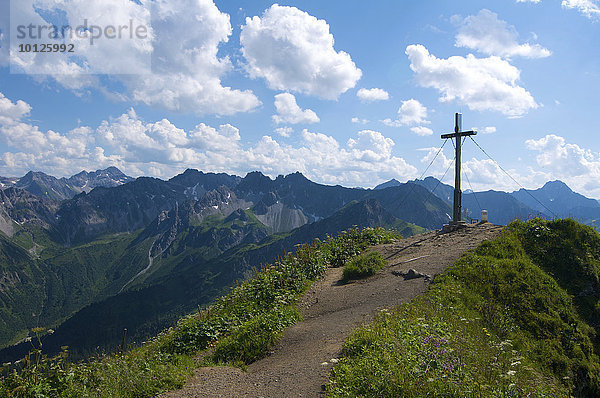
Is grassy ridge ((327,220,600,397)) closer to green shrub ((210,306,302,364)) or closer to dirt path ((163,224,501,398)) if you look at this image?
dirt path ((163,224,501,398))

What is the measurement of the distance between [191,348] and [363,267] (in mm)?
9063

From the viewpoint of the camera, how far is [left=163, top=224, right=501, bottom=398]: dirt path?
26.0 feet

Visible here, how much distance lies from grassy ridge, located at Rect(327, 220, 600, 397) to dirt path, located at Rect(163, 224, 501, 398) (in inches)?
36.6

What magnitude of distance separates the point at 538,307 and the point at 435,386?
761 centimetres

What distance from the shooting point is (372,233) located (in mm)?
22984

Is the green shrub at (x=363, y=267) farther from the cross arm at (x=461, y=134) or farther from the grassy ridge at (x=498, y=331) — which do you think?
the cross arm at (x=461, y=134)

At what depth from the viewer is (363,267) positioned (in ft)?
56.2

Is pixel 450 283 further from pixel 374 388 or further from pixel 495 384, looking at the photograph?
pixel 374 388

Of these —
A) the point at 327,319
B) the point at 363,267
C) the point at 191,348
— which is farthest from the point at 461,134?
the point at 191,348

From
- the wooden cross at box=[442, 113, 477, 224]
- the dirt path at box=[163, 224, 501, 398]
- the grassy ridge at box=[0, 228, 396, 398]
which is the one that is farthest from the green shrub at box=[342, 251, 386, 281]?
the wooden cross at box=[442, 113, 477, 224]

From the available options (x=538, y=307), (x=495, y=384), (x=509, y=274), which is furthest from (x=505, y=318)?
(x=495, y=384)

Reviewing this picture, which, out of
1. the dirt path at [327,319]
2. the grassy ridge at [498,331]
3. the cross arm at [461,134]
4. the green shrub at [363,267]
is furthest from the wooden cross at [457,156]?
the green shrub at [363,267]

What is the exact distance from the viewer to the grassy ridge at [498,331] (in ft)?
20.9

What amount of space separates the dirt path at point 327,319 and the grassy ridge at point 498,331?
929 millimetres
